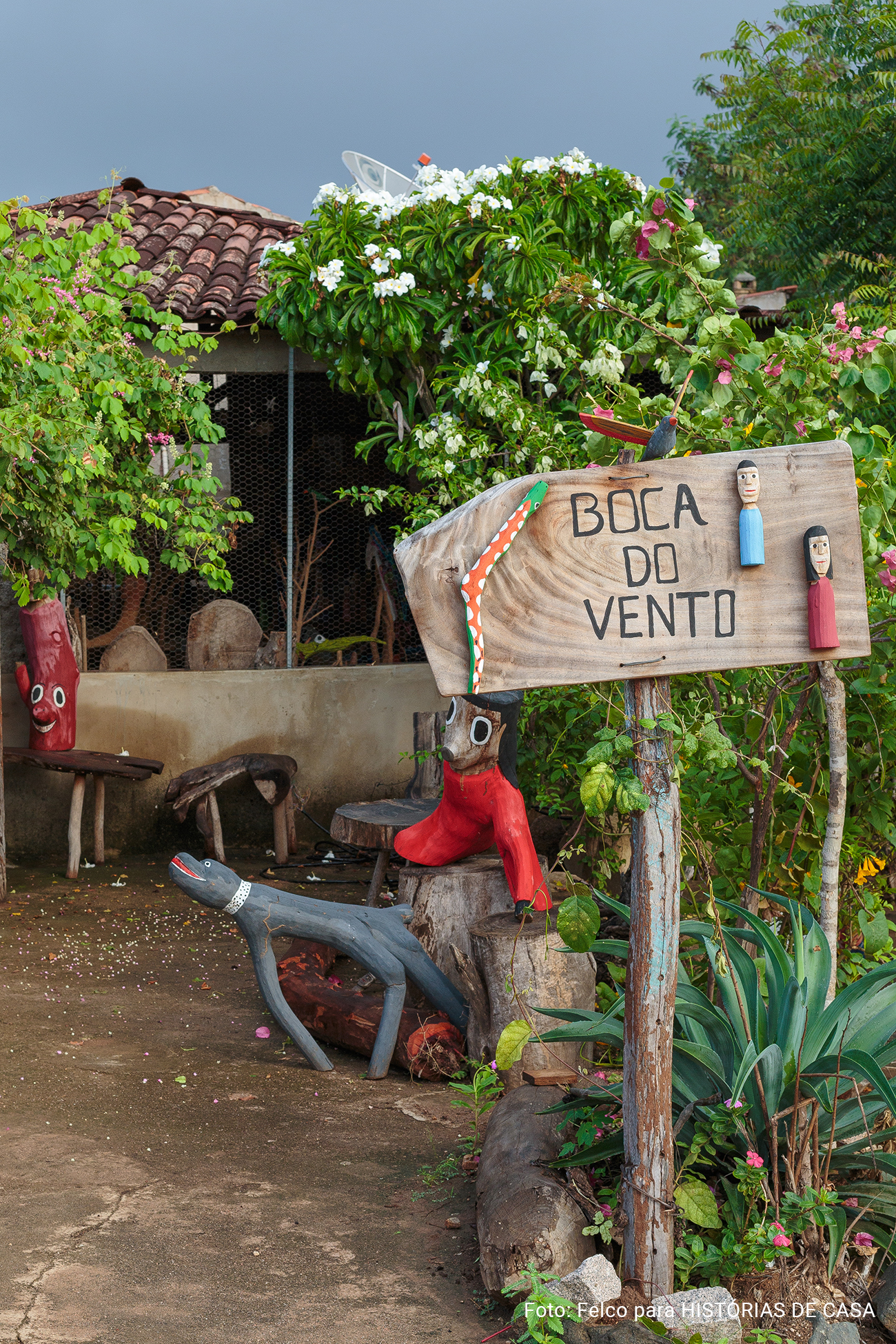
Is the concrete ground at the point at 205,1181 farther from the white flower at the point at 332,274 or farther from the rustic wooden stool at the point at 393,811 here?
the white flower at the point at 332,274

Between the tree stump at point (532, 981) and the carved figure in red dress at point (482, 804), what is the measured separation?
21cm

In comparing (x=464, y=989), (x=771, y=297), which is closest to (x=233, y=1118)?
(x=464, y=989)

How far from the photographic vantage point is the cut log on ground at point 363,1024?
4336 millimetres

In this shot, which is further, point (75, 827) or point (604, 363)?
point (75, 827)

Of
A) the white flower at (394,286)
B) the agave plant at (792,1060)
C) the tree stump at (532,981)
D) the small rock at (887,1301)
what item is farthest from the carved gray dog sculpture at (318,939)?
the white flower at (394,286)

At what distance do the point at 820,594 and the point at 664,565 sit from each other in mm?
351

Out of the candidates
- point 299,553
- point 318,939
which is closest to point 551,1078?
point 318,939

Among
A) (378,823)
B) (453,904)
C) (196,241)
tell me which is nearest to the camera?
(453,904)

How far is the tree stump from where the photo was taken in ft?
13.2

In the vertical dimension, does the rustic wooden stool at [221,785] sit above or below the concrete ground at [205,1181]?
above

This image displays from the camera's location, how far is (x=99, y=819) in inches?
307

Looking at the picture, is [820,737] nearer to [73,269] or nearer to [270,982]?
[270,982]

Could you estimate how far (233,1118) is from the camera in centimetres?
392

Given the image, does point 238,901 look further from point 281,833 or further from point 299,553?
point 299,553
